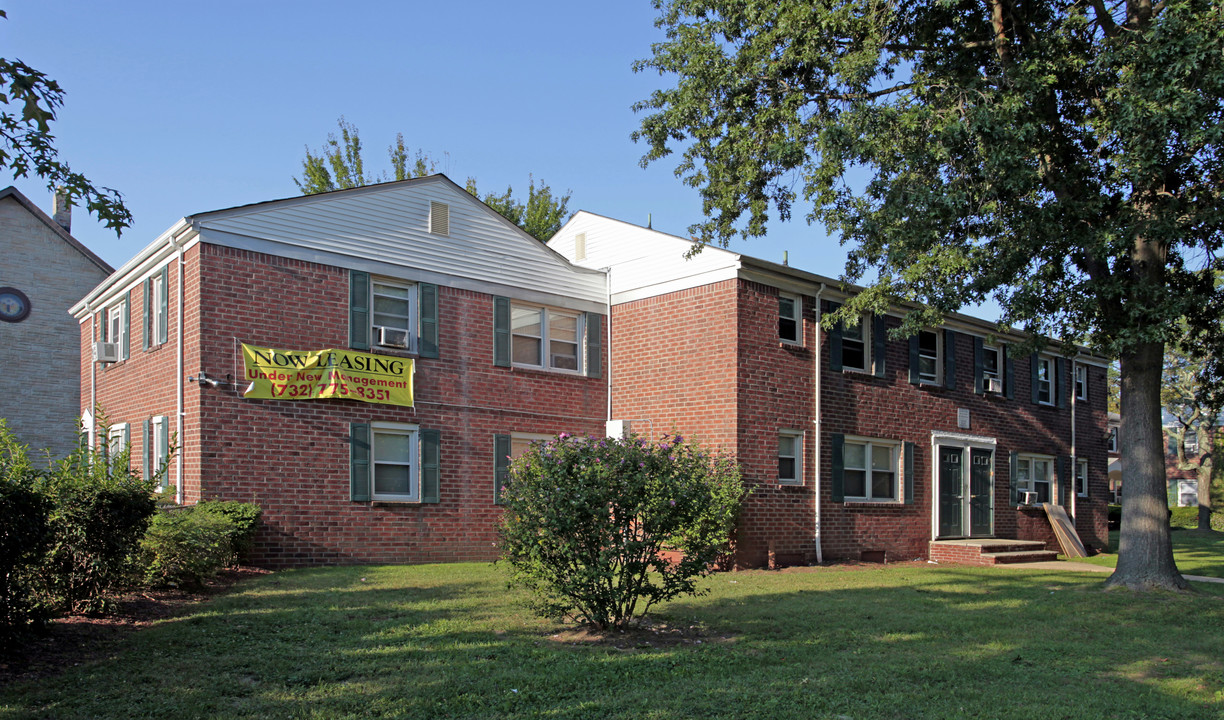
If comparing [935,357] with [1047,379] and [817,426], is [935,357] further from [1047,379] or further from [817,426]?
[1047,379]

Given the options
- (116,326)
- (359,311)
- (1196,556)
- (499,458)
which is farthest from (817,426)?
(116,326)

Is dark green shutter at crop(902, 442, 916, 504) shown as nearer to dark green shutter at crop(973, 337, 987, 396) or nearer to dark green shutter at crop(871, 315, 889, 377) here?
dark green shutter at crop(871, 315, 889, 377)

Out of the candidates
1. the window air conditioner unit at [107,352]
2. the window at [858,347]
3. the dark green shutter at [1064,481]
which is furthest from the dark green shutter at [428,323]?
the dark green shutter at [1064,481]

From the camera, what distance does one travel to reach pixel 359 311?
48.3ft

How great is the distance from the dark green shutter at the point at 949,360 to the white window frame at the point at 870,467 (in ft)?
7.77

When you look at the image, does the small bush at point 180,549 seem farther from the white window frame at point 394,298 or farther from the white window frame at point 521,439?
the white window frame at point 521,439

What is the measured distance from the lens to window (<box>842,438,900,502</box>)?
17.8m

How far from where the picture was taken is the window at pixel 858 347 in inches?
705

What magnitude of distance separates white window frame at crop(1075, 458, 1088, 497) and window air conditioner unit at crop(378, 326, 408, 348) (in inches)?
733

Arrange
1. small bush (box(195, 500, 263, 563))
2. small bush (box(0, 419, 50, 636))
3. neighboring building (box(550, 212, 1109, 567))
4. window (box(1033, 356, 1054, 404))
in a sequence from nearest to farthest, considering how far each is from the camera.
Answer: small bush (box(0, 419, 50, 636)), small bush (box(195, 500, 263, 563)), neighboring building (box(550, 212, 1109, 567)), window (box(1033, 356, 1054, 404))

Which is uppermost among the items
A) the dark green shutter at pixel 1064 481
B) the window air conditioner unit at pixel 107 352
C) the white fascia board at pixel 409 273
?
the white fascia board at pixel 409 273

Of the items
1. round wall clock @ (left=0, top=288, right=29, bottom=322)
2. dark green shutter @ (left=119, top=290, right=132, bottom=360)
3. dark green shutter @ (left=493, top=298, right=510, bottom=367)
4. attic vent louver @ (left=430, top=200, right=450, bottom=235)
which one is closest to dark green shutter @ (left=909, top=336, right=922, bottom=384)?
Answer: dark green shutter @ (left=493, top=298, right=510, bottom=367)

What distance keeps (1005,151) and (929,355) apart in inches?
360

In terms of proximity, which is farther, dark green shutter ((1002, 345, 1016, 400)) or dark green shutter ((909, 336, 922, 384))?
dark green shutter ((1002, 345, 1016, 400))
